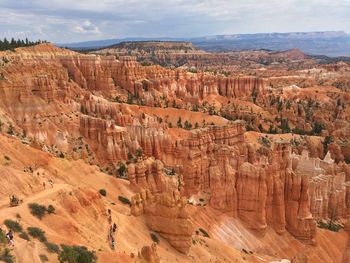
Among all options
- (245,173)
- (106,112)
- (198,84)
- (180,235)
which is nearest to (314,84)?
(198,84)

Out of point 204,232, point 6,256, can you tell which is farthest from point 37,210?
point 204,232

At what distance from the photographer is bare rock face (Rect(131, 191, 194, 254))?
23359 millimetres

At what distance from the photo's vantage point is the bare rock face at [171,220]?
23.4 meters

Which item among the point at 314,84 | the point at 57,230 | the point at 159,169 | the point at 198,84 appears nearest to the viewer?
the point at 57,230

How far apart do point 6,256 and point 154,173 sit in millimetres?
20019

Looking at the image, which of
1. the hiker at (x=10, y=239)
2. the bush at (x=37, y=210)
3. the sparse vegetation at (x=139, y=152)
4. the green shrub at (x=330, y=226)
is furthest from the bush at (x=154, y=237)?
the sparse vegetation at (x=139, y=152)

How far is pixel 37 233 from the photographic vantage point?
16.9 meters

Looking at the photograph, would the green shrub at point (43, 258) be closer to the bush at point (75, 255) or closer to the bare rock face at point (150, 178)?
the bush at point (75, 255)

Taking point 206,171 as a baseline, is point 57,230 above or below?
above

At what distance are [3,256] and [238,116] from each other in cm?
6662

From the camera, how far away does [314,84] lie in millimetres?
125438

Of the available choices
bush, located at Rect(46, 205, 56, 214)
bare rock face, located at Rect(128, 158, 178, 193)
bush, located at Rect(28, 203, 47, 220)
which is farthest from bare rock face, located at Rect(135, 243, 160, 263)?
bare rock face, located at Rect(128, 158, 178, 193)

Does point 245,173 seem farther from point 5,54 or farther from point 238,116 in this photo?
point 238,116

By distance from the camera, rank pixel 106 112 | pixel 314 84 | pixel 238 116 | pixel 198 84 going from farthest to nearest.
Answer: pixel 314 84 → pixel 198 84 → pixel 238 116 → pixel 106 112
